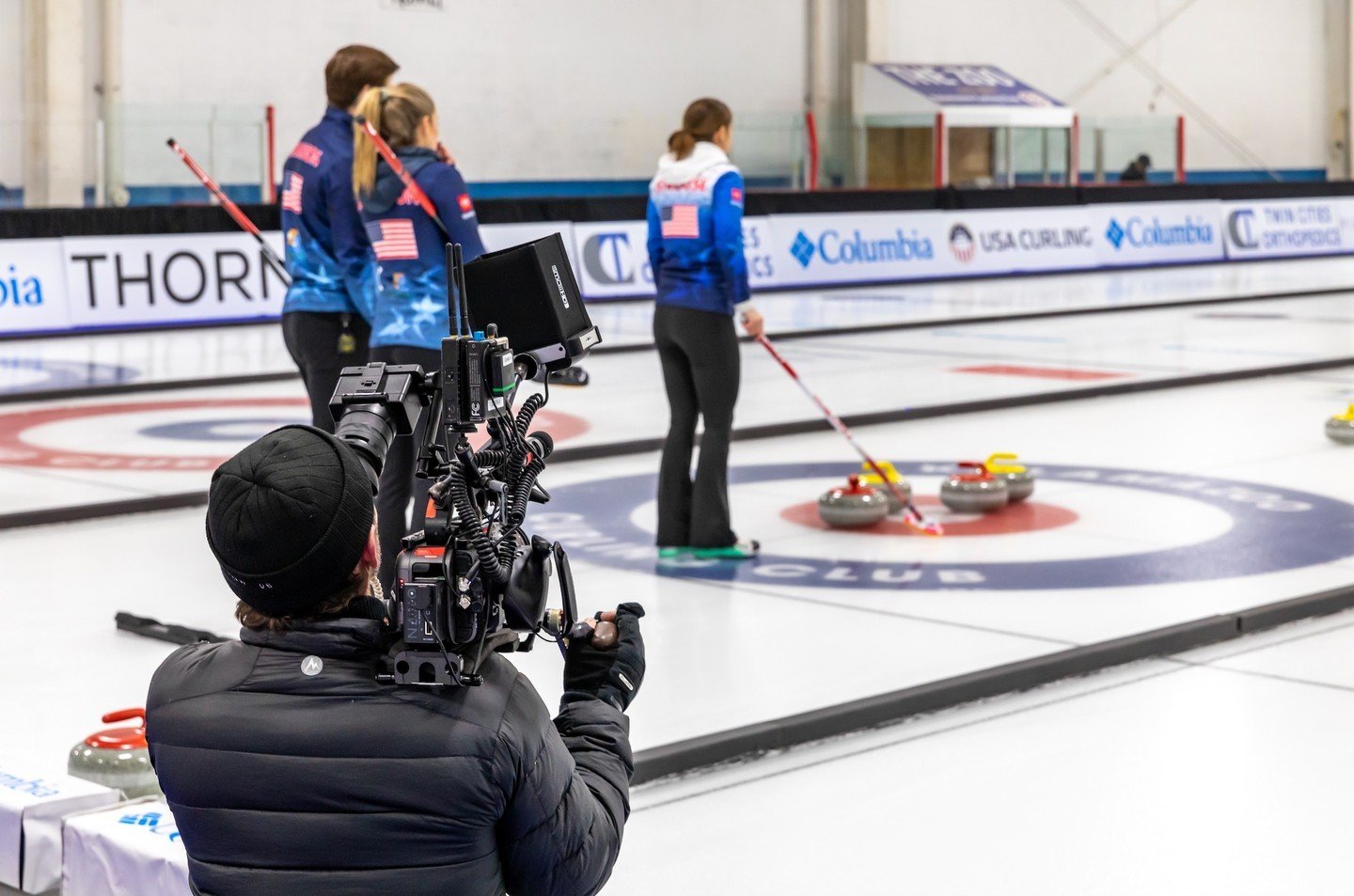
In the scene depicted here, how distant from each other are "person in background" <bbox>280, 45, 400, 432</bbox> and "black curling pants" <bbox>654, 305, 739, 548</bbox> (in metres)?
1.18

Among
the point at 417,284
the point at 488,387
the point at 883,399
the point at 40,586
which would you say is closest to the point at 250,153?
the point at 883,399

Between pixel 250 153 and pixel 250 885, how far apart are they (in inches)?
770

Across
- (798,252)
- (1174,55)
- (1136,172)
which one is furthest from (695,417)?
(1174,55)

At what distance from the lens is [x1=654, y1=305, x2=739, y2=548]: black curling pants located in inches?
270

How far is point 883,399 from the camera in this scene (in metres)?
12.3

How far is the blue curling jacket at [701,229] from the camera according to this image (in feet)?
22.1

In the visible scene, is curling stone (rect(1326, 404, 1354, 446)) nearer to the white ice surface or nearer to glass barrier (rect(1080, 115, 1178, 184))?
the white ice surface

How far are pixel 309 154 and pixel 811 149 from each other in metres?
19.8

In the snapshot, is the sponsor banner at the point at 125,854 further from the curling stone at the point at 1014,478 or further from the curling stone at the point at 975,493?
the curling stone at the point at 1014,478

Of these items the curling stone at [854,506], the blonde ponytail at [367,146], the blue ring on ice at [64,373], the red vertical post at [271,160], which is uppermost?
the red vertical post at [271,160]

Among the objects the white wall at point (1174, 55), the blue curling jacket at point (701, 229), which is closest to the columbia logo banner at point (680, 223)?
the blue curling jacket at point (701, 229)

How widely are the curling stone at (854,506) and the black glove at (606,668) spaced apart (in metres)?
5.17

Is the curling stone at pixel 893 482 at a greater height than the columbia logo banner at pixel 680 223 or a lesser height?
lesser

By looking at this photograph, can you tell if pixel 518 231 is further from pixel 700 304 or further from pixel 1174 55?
pixel 1174 55
